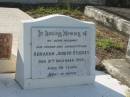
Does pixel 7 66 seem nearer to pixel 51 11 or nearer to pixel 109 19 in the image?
pixel 109 19

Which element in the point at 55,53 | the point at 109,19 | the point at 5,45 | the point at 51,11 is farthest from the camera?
the point at 51,11

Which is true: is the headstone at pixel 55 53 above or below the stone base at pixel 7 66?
above

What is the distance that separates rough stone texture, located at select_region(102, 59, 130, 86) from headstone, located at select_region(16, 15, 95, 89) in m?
0.48

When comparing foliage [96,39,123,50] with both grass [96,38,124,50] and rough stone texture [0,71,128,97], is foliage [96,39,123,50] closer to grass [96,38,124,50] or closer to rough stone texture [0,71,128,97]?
grass [96,38,124,50]

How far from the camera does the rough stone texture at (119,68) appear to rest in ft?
18.6

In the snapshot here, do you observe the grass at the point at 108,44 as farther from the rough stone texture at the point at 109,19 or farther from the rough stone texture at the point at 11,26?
the rough stone texture at the point at 11,26

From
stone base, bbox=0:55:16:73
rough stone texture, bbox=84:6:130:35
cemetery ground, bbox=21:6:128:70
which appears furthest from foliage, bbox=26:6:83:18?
stone base, bbox=0:55:16:73

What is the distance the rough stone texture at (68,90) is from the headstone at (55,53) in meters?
0.08

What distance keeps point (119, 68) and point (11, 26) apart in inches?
135

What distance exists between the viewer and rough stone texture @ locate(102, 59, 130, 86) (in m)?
5.66

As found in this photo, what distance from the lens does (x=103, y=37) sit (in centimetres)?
817

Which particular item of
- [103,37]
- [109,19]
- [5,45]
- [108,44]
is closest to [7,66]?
[5,45]

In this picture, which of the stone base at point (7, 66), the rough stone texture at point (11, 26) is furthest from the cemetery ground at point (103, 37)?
the stone base at point (7, 66)

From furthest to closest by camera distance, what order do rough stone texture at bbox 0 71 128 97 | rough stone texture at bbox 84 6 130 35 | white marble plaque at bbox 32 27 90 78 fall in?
rough stone texture at bbox 84 6 130 35, white marble plaque at bbox 32 27 90 78, rough stone texture at bbox 0 71 128 97
